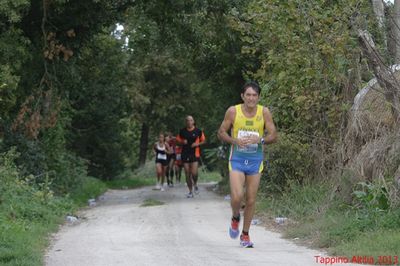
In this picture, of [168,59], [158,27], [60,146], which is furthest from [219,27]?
[168,59]

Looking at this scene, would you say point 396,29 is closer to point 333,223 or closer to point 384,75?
point 384,75

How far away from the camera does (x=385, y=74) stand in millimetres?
11367

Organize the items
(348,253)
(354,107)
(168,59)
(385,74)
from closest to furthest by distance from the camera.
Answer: (348,253), (385,74), (354,107), (168,59)

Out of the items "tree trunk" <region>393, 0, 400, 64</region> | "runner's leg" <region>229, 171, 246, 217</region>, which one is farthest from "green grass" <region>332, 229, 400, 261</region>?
"tree trunk" <region>393, 0, 400, 64</region>

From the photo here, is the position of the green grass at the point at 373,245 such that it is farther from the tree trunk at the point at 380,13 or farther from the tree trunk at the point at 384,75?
the tree trunk at the point at 380,13

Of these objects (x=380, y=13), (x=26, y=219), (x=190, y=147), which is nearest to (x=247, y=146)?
(x=26, y=219)

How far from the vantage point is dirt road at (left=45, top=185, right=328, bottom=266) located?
29.1 ft

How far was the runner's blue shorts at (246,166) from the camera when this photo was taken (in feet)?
31.6

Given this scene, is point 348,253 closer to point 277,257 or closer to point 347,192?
point 277,257

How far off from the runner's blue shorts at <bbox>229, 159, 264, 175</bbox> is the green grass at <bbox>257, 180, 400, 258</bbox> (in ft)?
4.55

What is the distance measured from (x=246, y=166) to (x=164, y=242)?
1.82 metres

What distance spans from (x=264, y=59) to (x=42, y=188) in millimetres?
5560

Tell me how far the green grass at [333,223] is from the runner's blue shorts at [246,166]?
1.39m

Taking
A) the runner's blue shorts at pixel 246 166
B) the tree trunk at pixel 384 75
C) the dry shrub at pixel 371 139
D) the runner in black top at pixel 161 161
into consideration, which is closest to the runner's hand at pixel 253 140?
the runner's blue shorts at pixel 246 166
